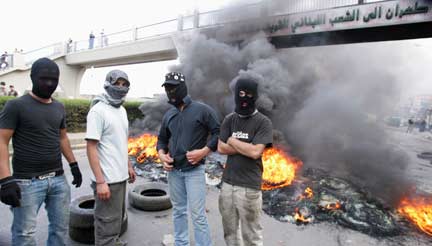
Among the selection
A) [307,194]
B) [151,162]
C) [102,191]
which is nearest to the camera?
[102,191]

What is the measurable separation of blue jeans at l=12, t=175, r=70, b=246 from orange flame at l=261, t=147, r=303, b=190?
4.10m

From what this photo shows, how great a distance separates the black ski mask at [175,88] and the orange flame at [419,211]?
4.45 m

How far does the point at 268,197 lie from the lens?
5.50 m

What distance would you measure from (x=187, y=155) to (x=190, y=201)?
0.52 meters

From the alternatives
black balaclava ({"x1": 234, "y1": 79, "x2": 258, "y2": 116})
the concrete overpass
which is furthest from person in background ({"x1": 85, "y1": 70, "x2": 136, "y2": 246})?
the concrete overpass

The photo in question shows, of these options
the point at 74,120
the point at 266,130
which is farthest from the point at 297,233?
the point at 74,120

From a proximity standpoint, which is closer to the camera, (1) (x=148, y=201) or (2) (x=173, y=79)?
(2) (x=173, y=79)

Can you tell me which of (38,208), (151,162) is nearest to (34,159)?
(38,208)

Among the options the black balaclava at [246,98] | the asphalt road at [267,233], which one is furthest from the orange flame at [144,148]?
the black balaclava at [246,98]

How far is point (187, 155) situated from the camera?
2.94 m

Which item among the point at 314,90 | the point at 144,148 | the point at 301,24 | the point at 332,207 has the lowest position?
the point at 332,207

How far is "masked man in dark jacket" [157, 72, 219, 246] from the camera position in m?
2.96

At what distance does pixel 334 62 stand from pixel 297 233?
36.8 ft

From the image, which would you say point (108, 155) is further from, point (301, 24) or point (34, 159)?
point (301, 24)
